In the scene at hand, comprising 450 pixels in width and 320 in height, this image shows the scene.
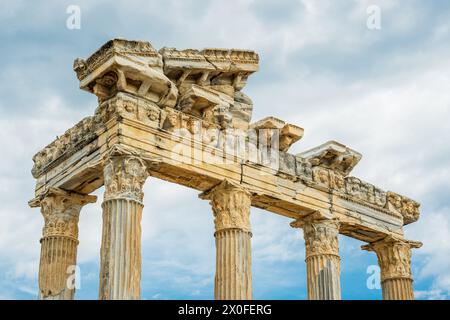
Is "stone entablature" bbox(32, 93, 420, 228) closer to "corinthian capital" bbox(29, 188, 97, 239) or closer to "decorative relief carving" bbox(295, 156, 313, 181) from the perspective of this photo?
"decorative relief carving" bbox(295, 156, 313, 181)

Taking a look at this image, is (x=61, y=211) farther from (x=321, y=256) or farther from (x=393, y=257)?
(x=393, y=257)

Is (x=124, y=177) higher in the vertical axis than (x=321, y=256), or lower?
higher

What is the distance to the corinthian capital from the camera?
27453 millimetres

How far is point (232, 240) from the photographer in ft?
89.2

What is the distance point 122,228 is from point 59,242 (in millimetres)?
3601

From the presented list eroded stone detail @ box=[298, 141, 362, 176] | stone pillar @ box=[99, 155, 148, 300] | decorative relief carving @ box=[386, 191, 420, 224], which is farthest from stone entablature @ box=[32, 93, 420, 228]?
stone pillar @ box=[99, 155, 148, 300]

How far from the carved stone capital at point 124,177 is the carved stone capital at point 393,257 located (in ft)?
36.1

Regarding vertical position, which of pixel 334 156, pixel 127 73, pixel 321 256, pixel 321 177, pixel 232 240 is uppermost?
pixel 127 73

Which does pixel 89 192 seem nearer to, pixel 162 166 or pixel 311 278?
pixel 162 166

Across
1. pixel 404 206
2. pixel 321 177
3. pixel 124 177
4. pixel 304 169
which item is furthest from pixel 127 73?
pixel 404 206

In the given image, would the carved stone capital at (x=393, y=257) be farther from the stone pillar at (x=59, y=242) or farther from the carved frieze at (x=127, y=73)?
the stone pillar at (x=59, y=242)

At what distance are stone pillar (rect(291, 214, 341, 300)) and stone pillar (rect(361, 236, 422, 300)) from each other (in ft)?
9.81

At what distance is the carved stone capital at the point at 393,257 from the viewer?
32.4 metres

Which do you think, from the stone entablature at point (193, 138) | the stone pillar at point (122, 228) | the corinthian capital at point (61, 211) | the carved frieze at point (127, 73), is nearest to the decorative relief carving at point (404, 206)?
the stone entablature at point (193, 138)
